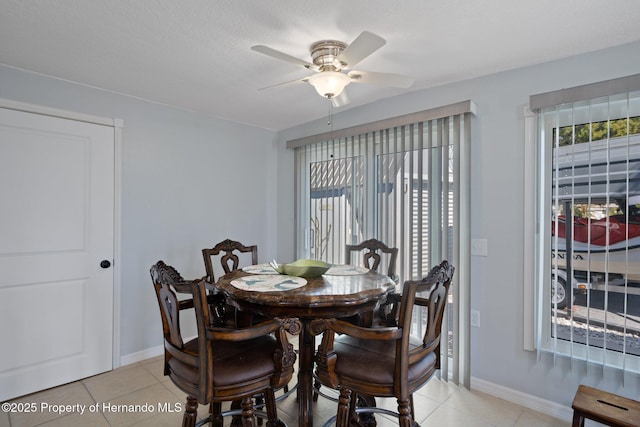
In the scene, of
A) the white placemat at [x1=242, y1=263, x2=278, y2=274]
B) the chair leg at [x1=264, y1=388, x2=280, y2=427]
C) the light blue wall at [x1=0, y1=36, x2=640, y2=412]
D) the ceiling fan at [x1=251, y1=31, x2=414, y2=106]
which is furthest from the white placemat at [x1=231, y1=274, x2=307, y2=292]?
the light blue wall at [x1=0, y1=36, x2=640, y2=412]

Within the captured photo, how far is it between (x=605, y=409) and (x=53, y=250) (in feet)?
12.3

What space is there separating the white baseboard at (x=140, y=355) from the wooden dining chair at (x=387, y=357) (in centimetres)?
220

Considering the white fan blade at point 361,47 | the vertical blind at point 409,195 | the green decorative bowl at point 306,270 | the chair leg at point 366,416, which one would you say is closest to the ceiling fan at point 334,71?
the white fan blade at point 361,47

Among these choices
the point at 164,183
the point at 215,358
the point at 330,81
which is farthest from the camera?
the point at 164,183

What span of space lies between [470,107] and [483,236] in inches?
38.1

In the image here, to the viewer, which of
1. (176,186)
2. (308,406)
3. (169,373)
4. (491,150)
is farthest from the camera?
(176,186)

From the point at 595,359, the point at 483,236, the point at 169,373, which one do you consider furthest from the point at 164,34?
the point at 595,359

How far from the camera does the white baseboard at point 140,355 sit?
301 cm

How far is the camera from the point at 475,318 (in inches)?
102

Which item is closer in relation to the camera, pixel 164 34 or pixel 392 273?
pixel 164 34

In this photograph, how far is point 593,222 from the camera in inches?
83.8

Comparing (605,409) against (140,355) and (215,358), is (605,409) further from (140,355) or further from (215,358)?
(140,355)

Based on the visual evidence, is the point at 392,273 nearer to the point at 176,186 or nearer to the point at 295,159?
the point at 295,159

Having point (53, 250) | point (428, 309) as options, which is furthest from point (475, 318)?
point (53, 250)
